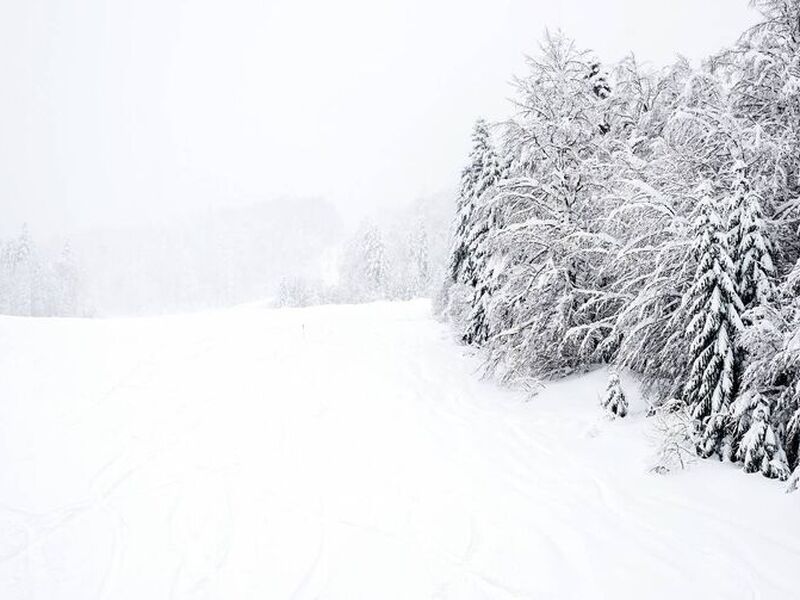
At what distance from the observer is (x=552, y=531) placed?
680 cm

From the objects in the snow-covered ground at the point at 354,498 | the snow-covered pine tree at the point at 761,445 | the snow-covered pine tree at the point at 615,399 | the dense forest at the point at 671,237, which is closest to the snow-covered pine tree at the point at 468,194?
the dense forest at the point at 671,237

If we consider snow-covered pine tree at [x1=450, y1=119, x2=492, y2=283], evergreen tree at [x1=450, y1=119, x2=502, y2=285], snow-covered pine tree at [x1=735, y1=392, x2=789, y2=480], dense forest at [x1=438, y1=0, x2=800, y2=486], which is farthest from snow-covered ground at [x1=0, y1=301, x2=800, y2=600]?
snow-covered pine tree at [x1=450, y1=119, x2=492, y2=283]

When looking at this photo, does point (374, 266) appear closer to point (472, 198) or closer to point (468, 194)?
point (468, 194)

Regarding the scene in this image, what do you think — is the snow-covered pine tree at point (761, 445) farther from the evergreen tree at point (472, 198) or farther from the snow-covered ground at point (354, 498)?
the evergreen tree at point (472, 198)

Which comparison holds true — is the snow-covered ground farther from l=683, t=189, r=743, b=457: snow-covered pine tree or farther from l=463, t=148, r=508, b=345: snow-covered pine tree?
l=463, t=148, r=508, b=345: snow-covered pine tree

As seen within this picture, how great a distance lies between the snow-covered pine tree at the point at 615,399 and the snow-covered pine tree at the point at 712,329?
61.8 inches

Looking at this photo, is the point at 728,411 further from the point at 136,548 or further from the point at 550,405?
the point at 136,548

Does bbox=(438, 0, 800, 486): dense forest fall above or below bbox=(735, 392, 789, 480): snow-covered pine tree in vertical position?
above

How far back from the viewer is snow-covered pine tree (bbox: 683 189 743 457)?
777cm

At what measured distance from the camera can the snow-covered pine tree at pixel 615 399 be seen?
9766 mm

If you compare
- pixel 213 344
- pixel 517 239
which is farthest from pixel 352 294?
pixel 517 239

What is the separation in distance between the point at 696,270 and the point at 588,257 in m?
4.04

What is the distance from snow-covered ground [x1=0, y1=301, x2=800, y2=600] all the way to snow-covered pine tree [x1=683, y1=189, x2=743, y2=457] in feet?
2.88

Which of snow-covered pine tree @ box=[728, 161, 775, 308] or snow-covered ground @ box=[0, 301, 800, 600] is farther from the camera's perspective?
snow-covered pine tree @ box=[728, 161, 775, 308]
